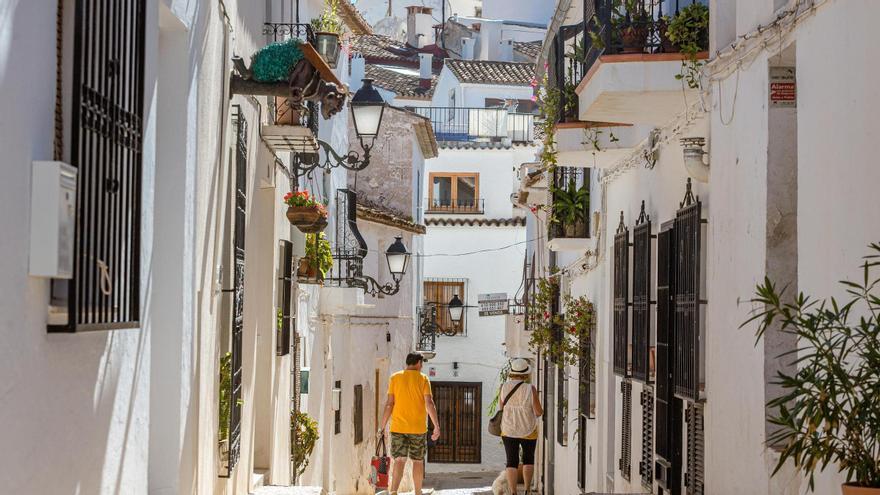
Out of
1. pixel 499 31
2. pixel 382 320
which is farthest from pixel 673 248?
pixel 499 31

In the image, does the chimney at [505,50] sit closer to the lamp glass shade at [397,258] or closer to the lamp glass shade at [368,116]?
the lamp glass shade at [397,258]

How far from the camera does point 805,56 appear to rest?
23.2 feet

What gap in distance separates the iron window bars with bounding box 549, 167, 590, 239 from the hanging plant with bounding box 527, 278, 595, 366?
897mm

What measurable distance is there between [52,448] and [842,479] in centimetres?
341

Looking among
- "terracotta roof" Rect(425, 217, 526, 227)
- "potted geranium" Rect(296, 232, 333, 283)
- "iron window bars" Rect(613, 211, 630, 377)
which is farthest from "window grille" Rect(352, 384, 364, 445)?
"terracotta roof" Rect(425, 217, 526, 227)

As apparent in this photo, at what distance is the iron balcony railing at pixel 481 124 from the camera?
42375 millimetres

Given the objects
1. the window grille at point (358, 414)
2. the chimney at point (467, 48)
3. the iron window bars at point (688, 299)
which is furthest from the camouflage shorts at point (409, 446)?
the chimney at point (467, 48)

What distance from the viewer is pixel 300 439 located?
15.2 m

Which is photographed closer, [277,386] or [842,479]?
[842,479]

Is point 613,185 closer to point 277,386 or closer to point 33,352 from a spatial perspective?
point 277,386

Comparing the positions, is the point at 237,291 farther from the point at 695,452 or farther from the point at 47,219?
the point at 47,219

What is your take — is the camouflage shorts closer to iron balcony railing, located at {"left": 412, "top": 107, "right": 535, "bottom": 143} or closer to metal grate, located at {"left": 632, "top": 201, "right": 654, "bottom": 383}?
metal grate, located at {"left": 632, "top": 201, "right": 654, "bottom": 383}

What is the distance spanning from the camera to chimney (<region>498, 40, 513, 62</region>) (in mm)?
48062

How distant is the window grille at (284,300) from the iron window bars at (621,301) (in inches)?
133
